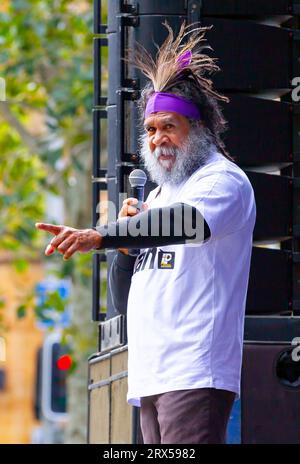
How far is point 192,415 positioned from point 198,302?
362 mm

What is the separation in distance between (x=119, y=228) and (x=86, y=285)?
11.8 metres

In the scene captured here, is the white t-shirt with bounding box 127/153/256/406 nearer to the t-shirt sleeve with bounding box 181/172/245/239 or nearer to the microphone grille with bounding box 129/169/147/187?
the t-shirt sleeve with bounding box 181/172/245/239

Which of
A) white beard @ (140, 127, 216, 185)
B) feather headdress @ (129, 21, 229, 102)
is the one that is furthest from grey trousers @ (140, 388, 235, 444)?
feather headdress @ (129, 21, 229, 102)

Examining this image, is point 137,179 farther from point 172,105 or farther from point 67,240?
point 67,240

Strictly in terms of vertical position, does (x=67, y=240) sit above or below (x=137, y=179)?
below

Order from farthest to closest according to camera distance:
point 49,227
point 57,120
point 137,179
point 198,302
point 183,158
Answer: point 57,120 → point 137,179 → point 183,158 → point 198,302 → point 49,227

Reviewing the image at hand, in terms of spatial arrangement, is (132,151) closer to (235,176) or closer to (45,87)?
(235,176)

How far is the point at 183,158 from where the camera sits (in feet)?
16.8

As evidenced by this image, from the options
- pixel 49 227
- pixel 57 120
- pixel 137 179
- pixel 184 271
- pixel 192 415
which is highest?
pixel 57 120

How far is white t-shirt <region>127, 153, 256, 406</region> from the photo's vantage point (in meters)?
4.86

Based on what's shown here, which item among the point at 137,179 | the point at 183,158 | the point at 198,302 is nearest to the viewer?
the point at 198,302

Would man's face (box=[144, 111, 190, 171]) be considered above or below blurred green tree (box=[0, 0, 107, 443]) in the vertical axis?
below

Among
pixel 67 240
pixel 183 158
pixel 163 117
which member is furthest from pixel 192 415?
pixel 163 117
